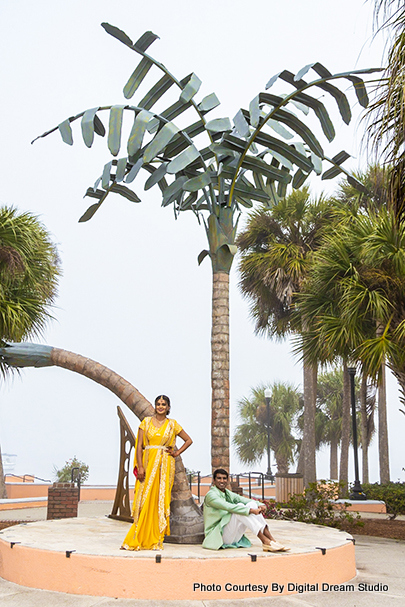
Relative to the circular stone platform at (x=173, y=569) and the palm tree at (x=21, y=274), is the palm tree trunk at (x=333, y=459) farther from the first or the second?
the circular stone platform at (x=173, y=569)

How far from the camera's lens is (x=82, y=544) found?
7.10m

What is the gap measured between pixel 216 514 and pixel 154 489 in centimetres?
76

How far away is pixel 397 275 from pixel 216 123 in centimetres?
550

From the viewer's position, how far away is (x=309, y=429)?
765 inches

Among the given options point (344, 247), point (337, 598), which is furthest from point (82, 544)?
point (344, 247)

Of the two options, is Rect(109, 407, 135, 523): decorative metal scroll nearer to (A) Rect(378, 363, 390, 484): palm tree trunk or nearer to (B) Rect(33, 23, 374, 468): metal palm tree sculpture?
(B) Rect(33, 23, 374, 468): metal palm tree sculpture

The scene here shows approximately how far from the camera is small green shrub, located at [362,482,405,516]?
15.4m

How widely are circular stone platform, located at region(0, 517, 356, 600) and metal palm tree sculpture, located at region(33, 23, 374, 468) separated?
2.71 meters

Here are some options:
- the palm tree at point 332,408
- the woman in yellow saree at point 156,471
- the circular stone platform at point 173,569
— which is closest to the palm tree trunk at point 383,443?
the circular stone platform at point 173,569

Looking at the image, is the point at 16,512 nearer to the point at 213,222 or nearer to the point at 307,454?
the point at 307,454

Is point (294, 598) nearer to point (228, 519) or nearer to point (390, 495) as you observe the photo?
point (228, 519)

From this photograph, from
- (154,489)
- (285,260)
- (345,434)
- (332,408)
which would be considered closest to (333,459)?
(332,408)

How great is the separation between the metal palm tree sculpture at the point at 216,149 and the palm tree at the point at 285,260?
373 inches

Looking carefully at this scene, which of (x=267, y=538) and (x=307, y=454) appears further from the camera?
(x=307, y=454)
